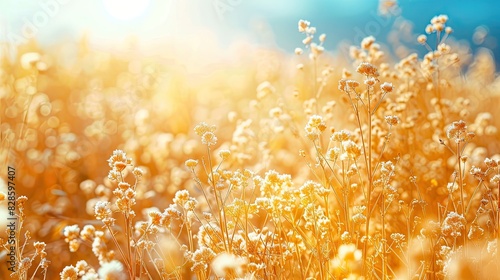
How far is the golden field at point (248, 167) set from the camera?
1.90 m

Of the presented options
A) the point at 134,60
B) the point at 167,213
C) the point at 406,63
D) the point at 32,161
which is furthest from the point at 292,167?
the point at 134,60

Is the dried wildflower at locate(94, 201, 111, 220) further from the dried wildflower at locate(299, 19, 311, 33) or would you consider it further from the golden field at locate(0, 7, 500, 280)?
the dried wildflower at locate(299, 19, 311, 33)

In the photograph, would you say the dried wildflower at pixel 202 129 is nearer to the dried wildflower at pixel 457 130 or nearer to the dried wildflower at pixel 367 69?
the dried wildflower at pixel 367 69

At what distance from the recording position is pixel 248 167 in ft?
13.0

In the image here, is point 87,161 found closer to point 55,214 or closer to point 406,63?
point 55,214

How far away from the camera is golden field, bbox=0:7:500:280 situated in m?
1.90

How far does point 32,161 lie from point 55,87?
1.50 meters

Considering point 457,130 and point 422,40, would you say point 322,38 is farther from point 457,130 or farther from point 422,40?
point 457,130

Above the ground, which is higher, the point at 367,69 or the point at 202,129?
the point at 367,69

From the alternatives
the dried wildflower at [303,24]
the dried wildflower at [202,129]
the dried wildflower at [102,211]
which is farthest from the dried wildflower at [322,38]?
the dried wildflower at [102,211]

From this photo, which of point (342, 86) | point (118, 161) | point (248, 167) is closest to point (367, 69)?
point (342, 86)

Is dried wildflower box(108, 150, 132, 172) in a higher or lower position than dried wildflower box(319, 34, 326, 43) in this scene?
lower

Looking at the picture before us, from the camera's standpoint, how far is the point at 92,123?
16.2 ft

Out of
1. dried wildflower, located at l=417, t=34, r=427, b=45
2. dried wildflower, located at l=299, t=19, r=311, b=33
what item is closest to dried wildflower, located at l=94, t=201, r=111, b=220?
dried wildflower, located at l=299, t=19, r=311, b=33
